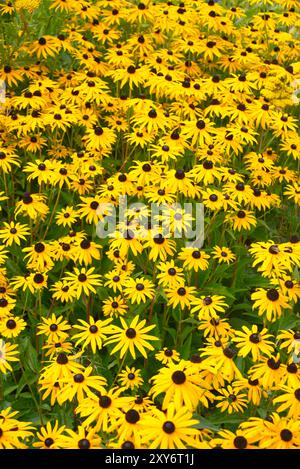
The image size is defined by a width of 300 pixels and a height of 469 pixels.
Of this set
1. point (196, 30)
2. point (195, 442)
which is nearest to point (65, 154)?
point (196, 30)

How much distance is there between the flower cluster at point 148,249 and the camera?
8.95 ft

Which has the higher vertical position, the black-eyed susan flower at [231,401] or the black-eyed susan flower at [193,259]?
the black-eyed susan flower at [193,259]

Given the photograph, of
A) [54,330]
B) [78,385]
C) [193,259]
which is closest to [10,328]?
[54,330]

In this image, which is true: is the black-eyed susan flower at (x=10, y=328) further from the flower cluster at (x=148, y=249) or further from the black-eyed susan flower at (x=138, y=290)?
the black-eyed susan flower at (x=138, y=290)

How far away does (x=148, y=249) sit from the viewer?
414 cm

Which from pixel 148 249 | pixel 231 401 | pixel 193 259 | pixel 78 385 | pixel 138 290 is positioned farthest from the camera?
pixel 148 249

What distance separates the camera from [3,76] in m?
5.24

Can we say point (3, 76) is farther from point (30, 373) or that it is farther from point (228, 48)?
point (30, 373)

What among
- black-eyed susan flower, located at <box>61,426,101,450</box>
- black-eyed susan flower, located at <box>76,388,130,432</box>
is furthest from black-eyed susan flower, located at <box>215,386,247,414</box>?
black-eyed susan flower, located at <box>61,426,101,450</box>

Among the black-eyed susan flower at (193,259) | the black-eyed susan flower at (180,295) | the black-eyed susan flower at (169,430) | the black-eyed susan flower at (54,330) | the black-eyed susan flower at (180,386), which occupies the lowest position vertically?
the black-eyed susan flower at (54,330)

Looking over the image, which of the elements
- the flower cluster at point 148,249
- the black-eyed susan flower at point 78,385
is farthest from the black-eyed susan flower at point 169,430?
the black-eyed susan flower at point 78,385

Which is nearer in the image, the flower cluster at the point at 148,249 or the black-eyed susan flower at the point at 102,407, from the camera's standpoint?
the black-eyed susan flower at the point at 102,407

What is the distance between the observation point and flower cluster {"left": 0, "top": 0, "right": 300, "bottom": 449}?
2727 millimetres

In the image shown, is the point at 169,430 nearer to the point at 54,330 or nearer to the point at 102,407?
the point at 102,407
